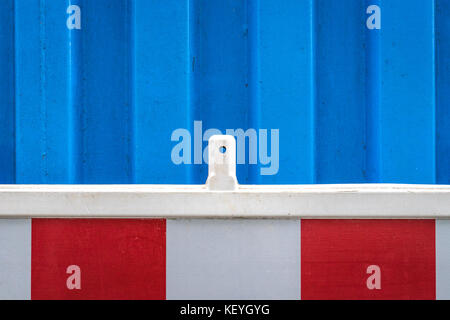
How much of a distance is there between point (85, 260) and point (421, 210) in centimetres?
56

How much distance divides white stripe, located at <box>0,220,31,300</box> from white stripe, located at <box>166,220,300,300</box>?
→ 0.24 m

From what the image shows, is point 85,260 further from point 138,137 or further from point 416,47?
point 416,47

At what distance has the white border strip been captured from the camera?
0.63 meters

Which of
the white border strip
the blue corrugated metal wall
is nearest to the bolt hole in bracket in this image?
→ the white border strip

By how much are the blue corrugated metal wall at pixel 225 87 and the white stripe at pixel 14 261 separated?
24 cm

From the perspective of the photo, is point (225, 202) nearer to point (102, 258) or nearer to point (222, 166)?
point (222, 166)

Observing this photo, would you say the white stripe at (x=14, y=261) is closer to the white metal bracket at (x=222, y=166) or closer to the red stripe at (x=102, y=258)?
the red stripe at (x=102, y=258)

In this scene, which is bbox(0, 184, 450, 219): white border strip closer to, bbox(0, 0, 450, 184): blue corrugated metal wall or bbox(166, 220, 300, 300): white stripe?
bbox(166, 220, 300, 300): white stripe

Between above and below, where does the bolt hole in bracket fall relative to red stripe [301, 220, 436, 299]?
above

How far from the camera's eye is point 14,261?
0.65 m

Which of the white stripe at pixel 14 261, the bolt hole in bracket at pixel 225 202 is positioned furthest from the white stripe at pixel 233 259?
the white stripe at pixel 14 261

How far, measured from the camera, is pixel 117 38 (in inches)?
37.1

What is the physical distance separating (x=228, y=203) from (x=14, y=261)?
38cm
